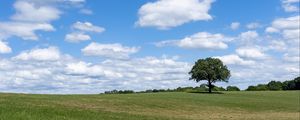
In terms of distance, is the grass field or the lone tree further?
the lone tree

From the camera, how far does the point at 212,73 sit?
10456 centimetres

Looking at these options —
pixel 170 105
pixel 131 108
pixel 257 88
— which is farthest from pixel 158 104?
pixel 257 88

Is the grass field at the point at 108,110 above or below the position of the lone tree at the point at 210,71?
below

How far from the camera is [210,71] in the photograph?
104562 mm

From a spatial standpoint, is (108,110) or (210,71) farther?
(210,71)

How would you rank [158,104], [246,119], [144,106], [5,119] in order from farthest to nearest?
[158,104], [144,106], [246,119], [5,119]

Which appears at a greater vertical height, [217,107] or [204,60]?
[204,60]

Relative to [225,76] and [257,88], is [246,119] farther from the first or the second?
[257,88]

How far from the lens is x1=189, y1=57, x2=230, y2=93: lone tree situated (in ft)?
344

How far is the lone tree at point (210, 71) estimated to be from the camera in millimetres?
104750

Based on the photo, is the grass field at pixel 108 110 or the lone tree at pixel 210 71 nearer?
the grass field at pixel 108 110

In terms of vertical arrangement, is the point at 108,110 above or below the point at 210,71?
below

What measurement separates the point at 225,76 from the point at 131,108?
51892 mm

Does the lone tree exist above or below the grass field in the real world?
above
